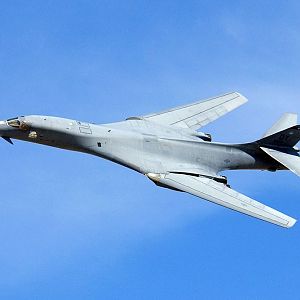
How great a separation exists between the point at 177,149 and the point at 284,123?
28.6ft

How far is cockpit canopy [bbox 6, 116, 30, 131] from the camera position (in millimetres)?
58719

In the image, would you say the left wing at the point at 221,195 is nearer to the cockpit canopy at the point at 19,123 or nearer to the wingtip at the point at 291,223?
the wingtip at the point at 291,223

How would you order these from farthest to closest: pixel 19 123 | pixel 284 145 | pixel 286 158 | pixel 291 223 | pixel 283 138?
pixel 284 145, pixel 283 138, pixel 286 158, pixel 19 123, pixel 291 223

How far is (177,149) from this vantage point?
61.6 m

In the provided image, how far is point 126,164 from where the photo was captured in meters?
60.2

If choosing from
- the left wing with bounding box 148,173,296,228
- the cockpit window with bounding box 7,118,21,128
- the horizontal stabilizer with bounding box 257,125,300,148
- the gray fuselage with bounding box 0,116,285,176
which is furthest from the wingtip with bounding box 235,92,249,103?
the cockpit window with bounding box 7,118,21,128

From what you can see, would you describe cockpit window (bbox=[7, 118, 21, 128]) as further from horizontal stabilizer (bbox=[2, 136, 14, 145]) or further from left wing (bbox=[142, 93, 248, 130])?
left wing (bbox=[142, 93, 248, 130])

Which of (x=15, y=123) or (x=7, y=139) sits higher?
(x=15, y=123)

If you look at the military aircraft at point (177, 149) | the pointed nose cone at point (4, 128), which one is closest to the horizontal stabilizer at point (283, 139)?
the military aircraft at point (177, 149)

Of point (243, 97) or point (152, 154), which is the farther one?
point (243, 97)

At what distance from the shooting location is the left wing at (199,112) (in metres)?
66.7

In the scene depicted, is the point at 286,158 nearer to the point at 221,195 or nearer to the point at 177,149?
the point at 221,195

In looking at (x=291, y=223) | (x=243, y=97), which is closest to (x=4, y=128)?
(x=291, y=223)

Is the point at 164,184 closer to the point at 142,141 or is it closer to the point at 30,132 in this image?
the point at 142,141
